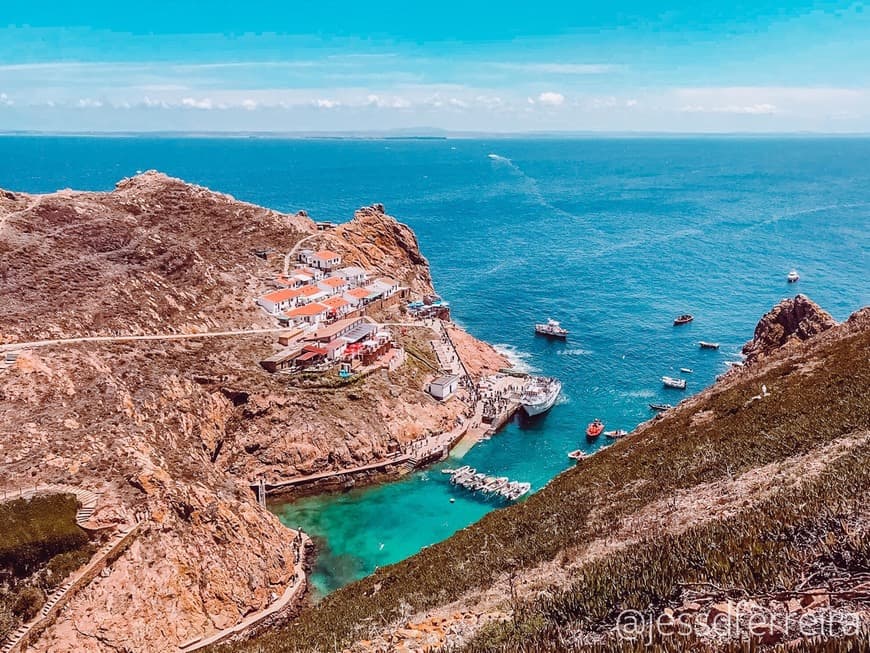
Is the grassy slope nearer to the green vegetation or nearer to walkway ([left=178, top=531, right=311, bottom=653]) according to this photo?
walkway ([left=178, top=531, right=311, bottom=653])

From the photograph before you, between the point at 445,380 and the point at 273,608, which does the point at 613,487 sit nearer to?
the point at 273,608

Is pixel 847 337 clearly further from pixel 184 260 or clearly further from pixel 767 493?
pixel 184 260

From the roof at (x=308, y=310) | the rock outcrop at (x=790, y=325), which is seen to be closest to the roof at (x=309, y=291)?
the roof at (x=308, y=310)

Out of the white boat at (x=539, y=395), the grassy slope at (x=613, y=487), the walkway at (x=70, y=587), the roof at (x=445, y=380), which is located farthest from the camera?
the roof at (x=445, y=380)

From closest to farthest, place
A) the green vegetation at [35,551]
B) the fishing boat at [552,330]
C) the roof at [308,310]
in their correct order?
1. the green vegetation at [35,551]
2. the roof at [308,310]
3. the fishing boat at [552,330]

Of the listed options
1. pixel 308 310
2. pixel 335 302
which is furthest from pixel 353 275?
pixel 308 310

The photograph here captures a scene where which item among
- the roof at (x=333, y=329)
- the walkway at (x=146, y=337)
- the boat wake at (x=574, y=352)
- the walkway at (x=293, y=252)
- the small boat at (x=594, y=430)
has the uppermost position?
the walkway at (x=293, y=252)

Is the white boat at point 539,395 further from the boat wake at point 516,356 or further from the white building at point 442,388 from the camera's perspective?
the white building at point 442,388

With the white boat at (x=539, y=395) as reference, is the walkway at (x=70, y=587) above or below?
above
